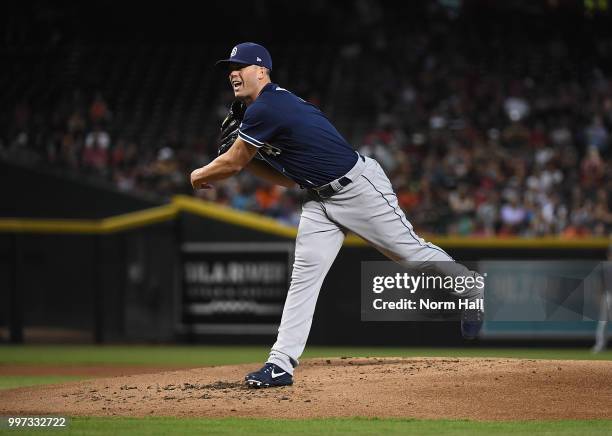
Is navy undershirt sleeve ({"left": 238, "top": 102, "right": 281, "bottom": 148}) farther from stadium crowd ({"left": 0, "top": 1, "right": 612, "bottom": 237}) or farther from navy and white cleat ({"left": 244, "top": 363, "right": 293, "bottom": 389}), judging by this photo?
stadium crowd ({"left": 0, "top": 1, "right": 612, "bottom": 237})

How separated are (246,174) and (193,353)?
16.0ft

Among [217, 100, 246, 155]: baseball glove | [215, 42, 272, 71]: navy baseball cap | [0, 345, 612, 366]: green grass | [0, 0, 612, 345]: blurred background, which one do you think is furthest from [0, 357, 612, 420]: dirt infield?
[0, 0, 612, 345]: blurred background

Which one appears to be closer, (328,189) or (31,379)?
(328,189)

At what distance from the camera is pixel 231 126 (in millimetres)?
6473

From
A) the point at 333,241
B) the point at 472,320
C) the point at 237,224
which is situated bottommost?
the point at 472,320

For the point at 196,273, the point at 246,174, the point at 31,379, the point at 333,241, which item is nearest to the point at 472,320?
the point at 333,241

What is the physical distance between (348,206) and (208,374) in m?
1.70

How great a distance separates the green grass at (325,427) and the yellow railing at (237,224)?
309 inches

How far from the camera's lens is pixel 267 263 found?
14070mm

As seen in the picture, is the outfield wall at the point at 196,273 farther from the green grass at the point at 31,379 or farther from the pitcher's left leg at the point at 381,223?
the pitcher's left leg at the point at 381,223

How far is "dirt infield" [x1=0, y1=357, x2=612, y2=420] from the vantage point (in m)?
5.85

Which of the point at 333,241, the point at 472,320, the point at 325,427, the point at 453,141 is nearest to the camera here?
the point at 325,427

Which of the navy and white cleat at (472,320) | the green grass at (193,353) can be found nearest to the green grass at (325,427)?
the navy and white cleat at (472,320)

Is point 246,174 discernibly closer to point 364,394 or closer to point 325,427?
point 364,394
